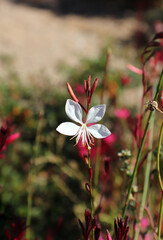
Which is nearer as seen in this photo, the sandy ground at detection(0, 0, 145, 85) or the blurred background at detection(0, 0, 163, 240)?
the blurred background at detection(0, 0, 163, 240)

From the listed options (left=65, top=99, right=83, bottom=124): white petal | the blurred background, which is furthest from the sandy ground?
(left=65, top=99, right=83, bottom=124): white petal

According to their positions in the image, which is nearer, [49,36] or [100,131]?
[100,131]

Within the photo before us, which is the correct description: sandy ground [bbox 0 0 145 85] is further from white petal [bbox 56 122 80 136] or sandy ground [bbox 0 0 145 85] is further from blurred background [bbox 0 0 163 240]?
white petal [bbox 56 122 80 136]

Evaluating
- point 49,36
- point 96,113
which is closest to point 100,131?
point 96,113

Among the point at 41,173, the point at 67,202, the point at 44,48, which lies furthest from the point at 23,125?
the point at 44,48

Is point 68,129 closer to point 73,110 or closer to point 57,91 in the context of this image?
point 73,110

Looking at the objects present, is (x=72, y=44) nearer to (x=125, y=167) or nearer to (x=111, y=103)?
(x=111, y=103)
